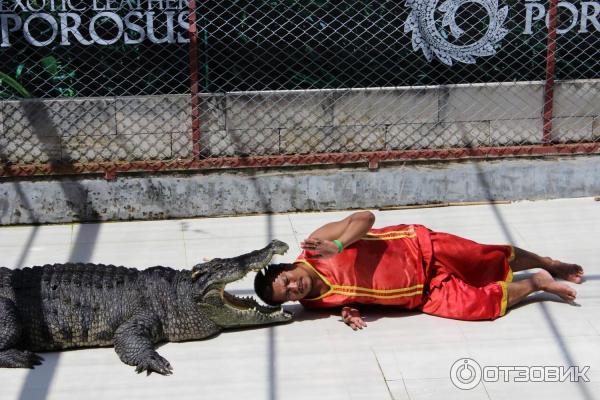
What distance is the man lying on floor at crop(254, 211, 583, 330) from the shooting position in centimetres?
513

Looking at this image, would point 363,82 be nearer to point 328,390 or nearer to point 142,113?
point 142,113

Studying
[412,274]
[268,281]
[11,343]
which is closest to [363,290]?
[412,274]

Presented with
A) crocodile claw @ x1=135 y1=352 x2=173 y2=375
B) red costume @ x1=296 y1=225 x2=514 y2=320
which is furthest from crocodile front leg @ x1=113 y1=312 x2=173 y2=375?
red costume @ x1=296 y1=225 x2=514 y2=320

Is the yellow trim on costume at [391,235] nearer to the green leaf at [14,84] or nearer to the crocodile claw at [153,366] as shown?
the crocodile claw at [153,366]

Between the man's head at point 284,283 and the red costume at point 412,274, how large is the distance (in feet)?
0.29

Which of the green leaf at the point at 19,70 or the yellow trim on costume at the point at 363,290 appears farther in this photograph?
the green leaf at the point at 19,70

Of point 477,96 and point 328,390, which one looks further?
point 477,96

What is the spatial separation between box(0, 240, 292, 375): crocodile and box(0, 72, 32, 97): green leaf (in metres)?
2.26

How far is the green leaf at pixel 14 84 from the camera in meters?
6.94

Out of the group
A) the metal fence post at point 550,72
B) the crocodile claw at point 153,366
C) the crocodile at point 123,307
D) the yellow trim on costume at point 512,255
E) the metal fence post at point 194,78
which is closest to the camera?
the crocodile claw at point 153,366

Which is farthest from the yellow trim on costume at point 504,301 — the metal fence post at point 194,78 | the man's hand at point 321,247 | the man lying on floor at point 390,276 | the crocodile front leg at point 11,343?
the metal fence post at point 194,78

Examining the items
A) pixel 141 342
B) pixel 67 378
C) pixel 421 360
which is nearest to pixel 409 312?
pixel 421 360

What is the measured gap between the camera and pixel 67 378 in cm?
469

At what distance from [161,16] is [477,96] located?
243 cm
